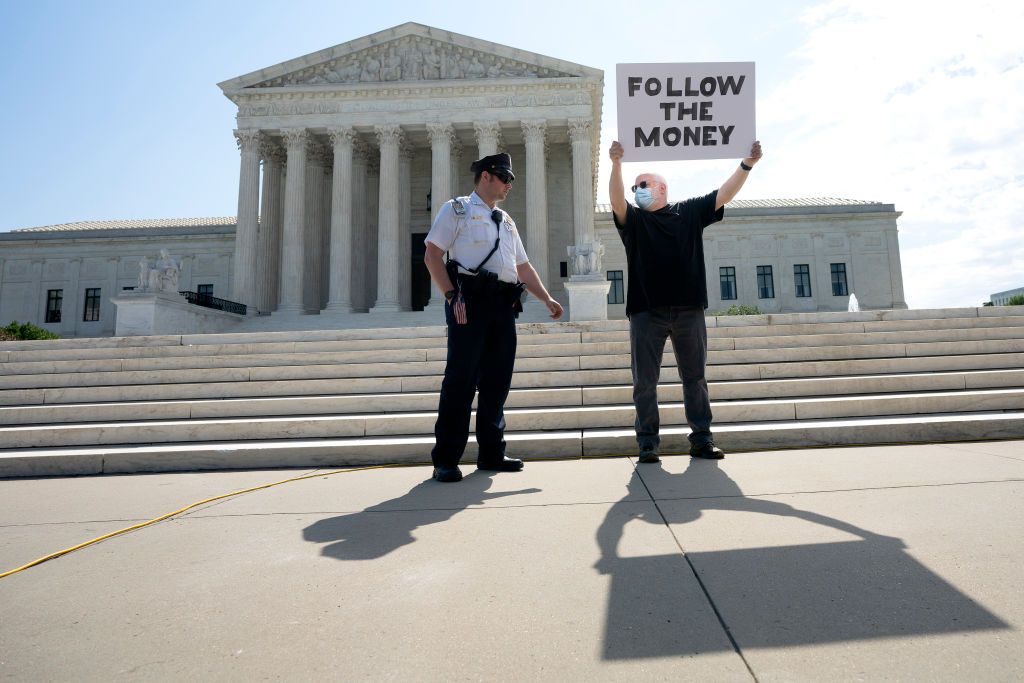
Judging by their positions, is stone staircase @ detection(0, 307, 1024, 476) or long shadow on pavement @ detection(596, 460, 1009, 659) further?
stone staircase @ detection(0, 307, 1024, 476)

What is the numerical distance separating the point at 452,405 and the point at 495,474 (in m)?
0.63

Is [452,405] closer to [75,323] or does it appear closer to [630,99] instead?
[630,99]

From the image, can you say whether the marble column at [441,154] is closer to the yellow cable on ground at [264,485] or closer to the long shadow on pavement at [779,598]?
the yellow cable on ground at [264,485]

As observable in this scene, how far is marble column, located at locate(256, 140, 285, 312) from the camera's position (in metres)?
29.3

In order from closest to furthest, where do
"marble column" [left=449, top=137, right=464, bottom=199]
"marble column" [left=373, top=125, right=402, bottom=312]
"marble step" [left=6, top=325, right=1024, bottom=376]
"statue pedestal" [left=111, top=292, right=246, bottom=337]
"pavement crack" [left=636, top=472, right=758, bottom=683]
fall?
"pavement crack" [left=636, top=472, right=758, bottom=683] → "marble step" [left=6, top=325, right=1024, bottom=376] → "statue pedestal" [left=111, top=292, right=246, bottom=337] → "marble column" [left=373, top=125, right=402, bottom=312] → "marble column" [left=449, top=137, right=464, bottom=199]

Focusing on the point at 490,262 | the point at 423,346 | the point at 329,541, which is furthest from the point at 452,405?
the point at 423,346

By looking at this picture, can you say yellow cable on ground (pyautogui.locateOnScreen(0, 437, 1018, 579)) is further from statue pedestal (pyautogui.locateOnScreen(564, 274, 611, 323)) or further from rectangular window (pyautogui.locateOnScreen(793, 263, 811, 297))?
rectangular window (pyautogui.locateOnScreen(793, 263, 811, 297))

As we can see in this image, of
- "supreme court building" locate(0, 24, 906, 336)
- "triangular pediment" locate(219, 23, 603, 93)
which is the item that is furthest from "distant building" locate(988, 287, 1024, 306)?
"triangular pediment" locate(219, 23, 603, 93)

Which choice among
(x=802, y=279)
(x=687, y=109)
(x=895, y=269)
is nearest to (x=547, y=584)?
(x=687, y=109)

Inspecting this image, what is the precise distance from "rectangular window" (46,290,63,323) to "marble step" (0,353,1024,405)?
127 ft

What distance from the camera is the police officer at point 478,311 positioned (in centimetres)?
406

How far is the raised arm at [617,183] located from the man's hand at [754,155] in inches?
43.1

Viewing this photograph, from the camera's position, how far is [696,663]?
146cm

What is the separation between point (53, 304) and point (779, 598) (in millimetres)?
48505
